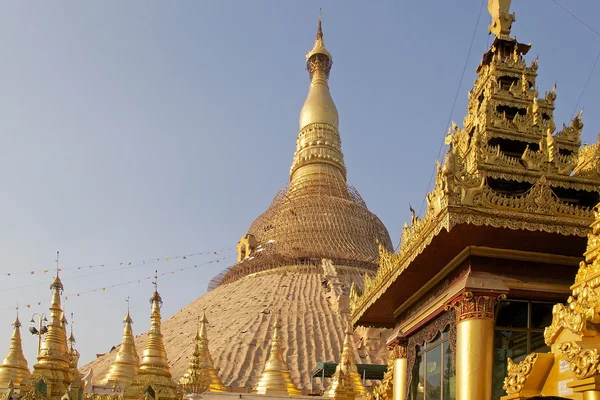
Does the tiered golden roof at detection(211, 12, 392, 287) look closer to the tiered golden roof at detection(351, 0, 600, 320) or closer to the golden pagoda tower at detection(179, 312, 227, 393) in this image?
the golden pagoda tower at detection(179, 312, 227, 393)

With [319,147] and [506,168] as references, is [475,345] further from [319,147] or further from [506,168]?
[319,147]

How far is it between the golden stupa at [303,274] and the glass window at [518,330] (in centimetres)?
3072

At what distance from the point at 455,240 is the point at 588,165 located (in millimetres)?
2669

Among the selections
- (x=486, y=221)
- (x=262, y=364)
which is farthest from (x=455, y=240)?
(x=262, y=364)

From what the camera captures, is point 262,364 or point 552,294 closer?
point 552,294

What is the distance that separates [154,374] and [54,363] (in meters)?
2.98

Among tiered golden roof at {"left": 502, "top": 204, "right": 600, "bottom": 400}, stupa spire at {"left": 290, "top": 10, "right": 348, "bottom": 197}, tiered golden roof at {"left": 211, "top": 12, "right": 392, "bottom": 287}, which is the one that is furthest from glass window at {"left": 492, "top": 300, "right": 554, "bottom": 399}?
stupa spire at {"left": 290, "top": 10, "right": 348, "bottom": 197}

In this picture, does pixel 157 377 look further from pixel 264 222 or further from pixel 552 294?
pixel 264 222

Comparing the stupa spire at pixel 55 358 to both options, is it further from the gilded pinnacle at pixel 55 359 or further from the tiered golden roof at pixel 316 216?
the tiered golden roof at pixel 316 216

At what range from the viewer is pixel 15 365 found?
89.0 ft

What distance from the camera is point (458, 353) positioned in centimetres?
944

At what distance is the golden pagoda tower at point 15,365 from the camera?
86.9ft

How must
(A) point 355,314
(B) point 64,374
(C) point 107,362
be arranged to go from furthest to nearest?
(C) point 107,362
(B) point 64,374
(A) point 355,314

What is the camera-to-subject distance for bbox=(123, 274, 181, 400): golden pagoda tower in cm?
2053
